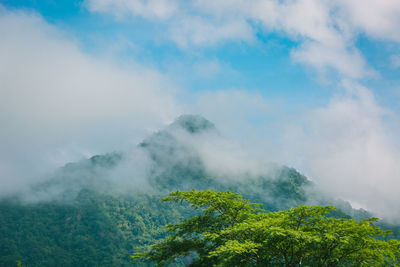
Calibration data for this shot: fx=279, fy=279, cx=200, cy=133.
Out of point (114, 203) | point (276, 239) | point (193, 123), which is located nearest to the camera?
point (276, 239)

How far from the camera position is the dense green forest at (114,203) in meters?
98.5

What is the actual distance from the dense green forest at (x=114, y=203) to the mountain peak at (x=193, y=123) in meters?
0.68

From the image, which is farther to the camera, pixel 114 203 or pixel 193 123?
pixel 193 123

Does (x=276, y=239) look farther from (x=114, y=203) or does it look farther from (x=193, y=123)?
(x=193, y=123)

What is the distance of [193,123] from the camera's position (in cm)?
19025

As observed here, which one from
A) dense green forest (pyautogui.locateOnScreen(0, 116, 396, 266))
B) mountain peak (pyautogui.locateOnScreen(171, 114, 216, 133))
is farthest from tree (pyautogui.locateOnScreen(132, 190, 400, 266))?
mountain peak (pyautogui.locateOnScreen(171, 114, 216, 133))

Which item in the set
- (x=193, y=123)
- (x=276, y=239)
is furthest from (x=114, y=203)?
(x=276, y=239)

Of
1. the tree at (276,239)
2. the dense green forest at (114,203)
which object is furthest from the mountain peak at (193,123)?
the tree at (276,239)

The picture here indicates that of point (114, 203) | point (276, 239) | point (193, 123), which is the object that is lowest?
point (276, 239)

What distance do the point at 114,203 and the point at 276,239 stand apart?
126787mm

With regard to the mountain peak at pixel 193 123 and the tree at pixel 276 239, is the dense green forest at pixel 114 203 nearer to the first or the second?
the mountain peak at pixel 193 123

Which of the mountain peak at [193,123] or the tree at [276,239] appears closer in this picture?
the tree at [276,239]

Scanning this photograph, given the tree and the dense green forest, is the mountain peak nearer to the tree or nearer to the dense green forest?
the dense green forest

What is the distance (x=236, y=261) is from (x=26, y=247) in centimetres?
10835
